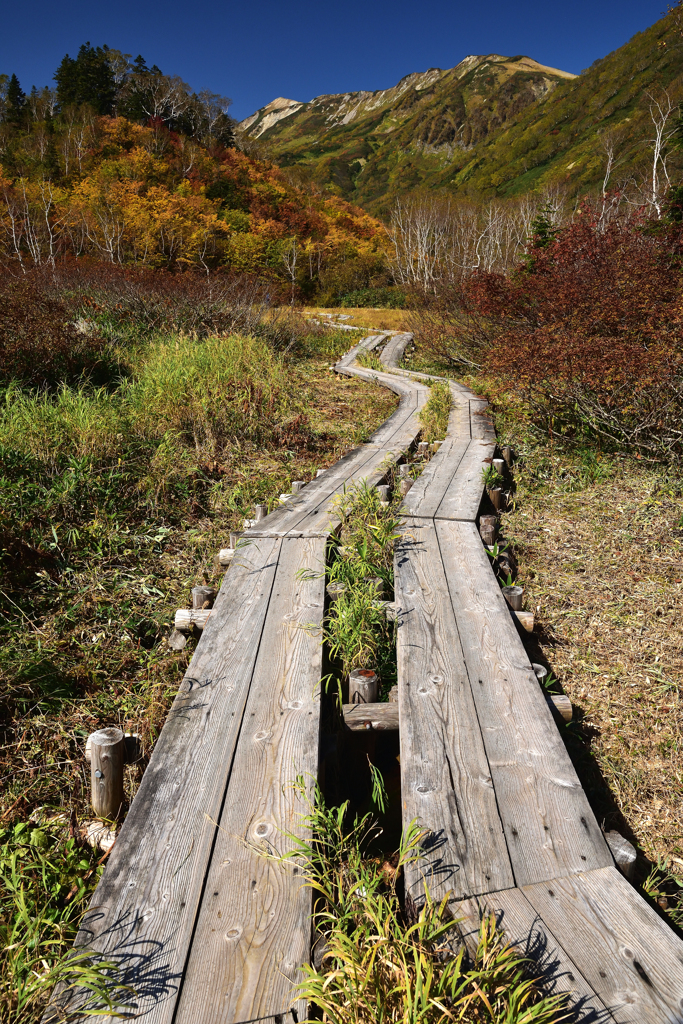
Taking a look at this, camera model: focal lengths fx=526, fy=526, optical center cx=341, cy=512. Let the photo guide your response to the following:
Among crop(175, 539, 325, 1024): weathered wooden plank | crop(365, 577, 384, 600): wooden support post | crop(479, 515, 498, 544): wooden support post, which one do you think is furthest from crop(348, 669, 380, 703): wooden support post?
crop(479, 515, 498, 544): wooden support post

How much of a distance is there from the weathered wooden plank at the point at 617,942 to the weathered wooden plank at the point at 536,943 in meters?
0.02

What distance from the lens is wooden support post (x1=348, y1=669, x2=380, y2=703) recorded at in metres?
2.30

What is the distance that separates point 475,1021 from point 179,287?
12.4 meters

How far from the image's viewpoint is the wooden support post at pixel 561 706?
7.59 feet

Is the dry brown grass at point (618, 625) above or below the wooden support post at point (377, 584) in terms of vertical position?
below

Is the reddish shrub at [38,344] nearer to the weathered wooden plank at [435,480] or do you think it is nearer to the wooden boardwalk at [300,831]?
the weathered wooden plank at [435,480]

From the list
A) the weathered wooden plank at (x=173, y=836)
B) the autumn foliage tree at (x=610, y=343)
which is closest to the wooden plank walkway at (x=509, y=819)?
the weathered wooden plank at (x=173, y=836)

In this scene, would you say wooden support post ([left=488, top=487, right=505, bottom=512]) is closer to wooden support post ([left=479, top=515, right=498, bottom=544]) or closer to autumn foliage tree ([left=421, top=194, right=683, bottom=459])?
wooden support post ([left=479, top=515, right=498, bottom=544])

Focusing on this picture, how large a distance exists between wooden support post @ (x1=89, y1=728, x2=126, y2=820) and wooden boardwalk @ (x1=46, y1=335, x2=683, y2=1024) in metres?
0.15

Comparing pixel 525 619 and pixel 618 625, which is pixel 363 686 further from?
pixel 618 625

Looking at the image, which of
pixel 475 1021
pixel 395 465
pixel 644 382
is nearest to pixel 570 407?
pixel 644 382

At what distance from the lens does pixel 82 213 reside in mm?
27031

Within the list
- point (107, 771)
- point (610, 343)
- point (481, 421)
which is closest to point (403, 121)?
point (481, 421)

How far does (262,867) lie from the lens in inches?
63.1
